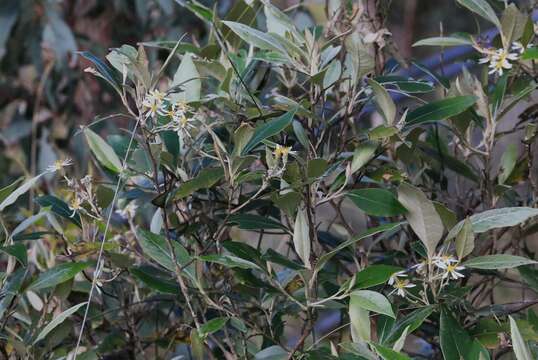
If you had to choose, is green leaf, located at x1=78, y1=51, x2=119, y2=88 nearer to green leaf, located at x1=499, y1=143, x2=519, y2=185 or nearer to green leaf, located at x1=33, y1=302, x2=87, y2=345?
green leaf, located at x1=33, y1=302, x2=87, y2=345

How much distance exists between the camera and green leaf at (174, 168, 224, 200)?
76 cm

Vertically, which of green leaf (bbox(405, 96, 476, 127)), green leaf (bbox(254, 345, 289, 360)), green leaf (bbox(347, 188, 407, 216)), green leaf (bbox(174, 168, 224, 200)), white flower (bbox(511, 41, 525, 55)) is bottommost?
green leaf (bbox(254, 345, 289, 360))

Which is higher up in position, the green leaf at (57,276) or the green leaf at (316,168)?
the green leaf at (316,168)

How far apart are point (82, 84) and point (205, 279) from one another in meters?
1.57

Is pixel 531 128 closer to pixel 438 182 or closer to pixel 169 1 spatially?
pixel 438 182

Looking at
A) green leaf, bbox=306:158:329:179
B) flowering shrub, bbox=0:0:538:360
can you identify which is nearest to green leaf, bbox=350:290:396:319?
flowering shrub, bbox=0:0:538:360

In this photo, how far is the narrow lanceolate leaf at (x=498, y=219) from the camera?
0.72 metres

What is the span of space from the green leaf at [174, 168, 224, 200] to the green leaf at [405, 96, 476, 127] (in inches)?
7.8

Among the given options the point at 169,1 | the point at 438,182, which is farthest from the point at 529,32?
the point at 169,1

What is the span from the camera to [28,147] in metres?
2.25

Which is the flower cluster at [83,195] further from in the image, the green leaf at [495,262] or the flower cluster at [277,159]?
the green leaf at [495,262]

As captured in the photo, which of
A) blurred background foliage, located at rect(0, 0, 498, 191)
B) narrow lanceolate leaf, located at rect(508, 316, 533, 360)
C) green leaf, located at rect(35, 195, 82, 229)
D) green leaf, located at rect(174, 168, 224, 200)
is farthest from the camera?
blurred background foliage, located at rect(0, 0, 498, 191)

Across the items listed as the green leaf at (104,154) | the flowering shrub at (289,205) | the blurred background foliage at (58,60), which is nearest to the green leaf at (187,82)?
the flowering shrub at (289,205)

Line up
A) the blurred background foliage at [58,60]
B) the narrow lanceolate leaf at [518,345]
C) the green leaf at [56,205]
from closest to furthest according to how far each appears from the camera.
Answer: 1. the narrow lanceolate leaf at [518,345]
2. the green leaf at [56,205]
3. the blurred background foliage at [58,60]
